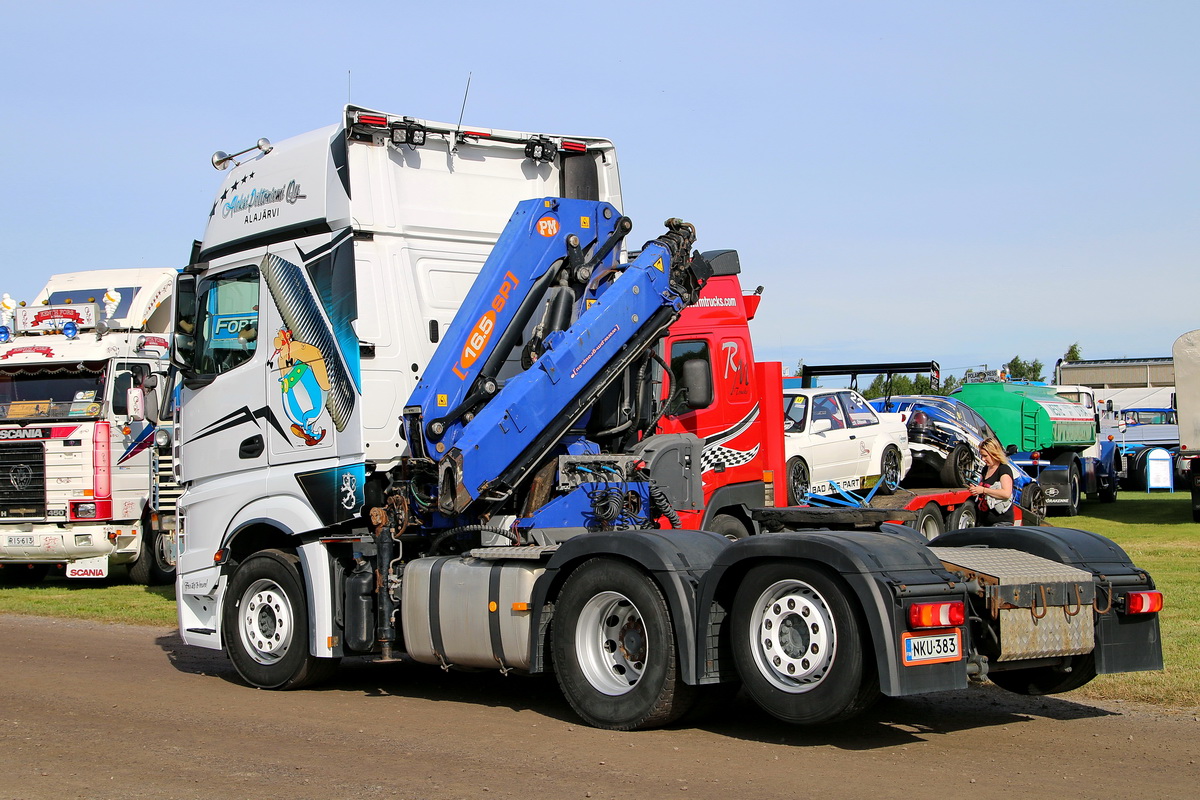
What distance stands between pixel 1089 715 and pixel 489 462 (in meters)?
4.38

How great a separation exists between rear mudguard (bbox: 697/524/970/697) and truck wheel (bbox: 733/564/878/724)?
90mm

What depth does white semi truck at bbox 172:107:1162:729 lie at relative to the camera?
7281mm

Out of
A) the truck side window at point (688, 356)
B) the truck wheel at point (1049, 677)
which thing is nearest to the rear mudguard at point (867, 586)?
the truck wheel at point (1049, 677)

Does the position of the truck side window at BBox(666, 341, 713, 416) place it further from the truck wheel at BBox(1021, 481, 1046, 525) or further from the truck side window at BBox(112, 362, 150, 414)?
the truck wheel at BBox(1021, 481, 1046, 525)

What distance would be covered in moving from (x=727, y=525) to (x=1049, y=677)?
514 cm

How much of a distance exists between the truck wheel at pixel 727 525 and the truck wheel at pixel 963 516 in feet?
25.8

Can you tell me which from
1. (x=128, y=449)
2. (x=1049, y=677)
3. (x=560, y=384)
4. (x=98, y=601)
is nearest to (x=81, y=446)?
(x=128, y=449)

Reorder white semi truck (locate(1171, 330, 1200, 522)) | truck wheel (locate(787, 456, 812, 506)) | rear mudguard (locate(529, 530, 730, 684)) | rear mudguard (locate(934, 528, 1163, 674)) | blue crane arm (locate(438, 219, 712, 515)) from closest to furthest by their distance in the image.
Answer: rear mudguard (locate(529, 530, 730, 684)) → rear mudguard (locate(934, 528, 1163, 674)) → blue crane arm (locate(438, 219, 712, 515)) → truck wheel (locate(787, 456, 812, 506)) → white semi truck (locate(1171, 330, 1200, 522))

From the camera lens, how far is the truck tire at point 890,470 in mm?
19828

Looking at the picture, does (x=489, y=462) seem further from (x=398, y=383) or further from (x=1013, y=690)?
(x=1013, y=690)

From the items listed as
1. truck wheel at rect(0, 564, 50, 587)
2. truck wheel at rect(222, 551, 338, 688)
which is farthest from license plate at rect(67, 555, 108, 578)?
truck wheel at rect(222, 551, 338, 688)

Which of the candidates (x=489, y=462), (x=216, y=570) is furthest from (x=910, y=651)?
(x=216, y=570)

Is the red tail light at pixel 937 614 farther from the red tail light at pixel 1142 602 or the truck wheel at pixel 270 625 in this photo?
the truck wheel at pixel 270 625

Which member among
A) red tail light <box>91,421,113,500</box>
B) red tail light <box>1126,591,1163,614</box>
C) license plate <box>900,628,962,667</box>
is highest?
red tail light <box>91,421,113,500</box>
